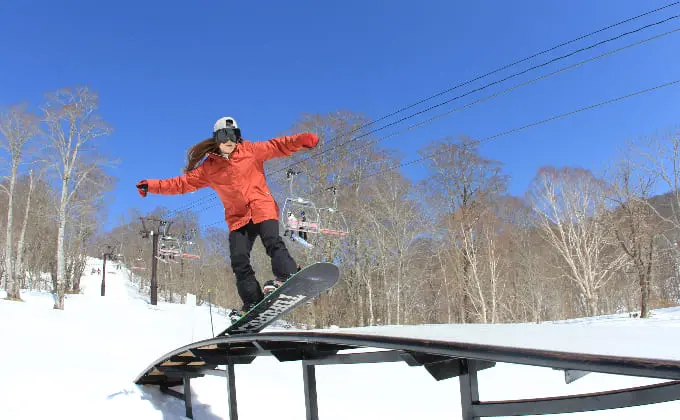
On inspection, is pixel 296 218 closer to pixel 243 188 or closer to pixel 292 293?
pixel 243 188

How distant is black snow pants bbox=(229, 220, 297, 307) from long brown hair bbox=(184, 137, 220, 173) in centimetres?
73

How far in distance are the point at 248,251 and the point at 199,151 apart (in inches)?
38.4

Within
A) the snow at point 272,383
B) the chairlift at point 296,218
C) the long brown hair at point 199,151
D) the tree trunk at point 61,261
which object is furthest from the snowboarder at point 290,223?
the tree trunk at point 61,261

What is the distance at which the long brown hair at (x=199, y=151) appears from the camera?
144 inches

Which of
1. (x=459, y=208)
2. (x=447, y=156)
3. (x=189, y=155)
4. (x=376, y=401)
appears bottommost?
(x=376, y=401)

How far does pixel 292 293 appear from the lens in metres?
3.23

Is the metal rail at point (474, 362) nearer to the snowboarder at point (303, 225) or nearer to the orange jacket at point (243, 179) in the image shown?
the orange jacket at point (243, 179)

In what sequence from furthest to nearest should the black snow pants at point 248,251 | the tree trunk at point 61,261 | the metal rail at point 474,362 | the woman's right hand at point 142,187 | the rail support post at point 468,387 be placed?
the tree trunk at point 61,261
the woman's right hand at point 142,187
the black snow pants at point 248,251
the rail support post at point 468,387
the metal rail at point 474,362

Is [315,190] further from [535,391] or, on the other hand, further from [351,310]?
[535,391]

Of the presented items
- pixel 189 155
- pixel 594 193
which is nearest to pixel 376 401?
pixel 189 155

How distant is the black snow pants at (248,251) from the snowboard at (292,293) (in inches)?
6.3

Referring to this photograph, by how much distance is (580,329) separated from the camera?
1758 mm

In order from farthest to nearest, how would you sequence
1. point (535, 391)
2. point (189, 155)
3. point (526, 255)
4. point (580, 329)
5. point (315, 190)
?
point (526, 255), point (315, 190), point (535, 391), point (189, 155), point (580, 329)

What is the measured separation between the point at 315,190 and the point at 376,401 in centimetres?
1333
